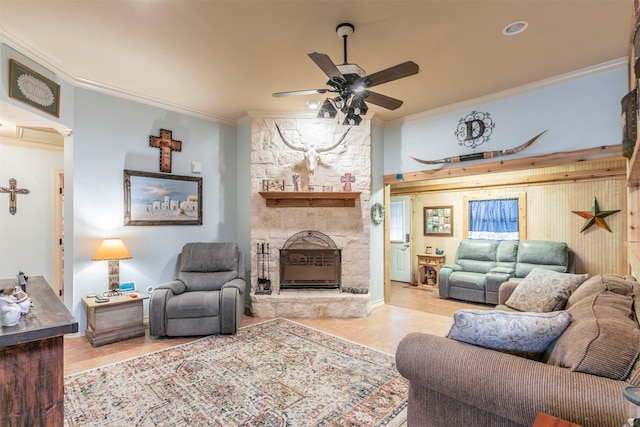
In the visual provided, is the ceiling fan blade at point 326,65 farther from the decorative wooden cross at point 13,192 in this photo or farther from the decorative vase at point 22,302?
the decorative wooden cross at point 13,192

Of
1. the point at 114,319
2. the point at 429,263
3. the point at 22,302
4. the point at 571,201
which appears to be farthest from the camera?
the point at 429,263

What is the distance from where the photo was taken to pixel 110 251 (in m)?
3.46

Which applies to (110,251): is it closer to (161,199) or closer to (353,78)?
(161,199)

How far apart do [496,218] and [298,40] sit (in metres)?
5.06

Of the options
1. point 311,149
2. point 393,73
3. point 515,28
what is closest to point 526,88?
point 515,28

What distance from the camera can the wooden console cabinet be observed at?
1326 mm

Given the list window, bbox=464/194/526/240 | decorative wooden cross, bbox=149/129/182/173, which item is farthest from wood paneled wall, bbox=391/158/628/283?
decorative wooden cross, bbox=149/129/182/173

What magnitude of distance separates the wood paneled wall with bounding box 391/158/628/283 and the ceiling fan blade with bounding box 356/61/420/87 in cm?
304

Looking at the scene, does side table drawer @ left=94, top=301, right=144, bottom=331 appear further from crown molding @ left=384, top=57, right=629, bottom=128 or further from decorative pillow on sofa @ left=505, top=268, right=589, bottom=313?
crown molding @ left=384, top=57, right=629, bottom=128

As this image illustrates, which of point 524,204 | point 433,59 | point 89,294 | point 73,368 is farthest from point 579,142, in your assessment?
point 89,294

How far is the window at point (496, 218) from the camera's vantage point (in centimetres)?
574

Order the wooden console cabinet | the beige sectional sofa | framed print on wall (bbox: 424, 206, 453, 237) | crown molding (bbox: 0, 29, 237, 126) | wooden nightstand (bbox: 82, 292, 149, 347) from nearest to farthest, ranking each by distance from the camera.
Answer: the beige sectional sofa, the wooden console cabinet, crown molding (bbox: 0, 29, 237, 126), wooden nightstand (bbox: 82, 292, 149, 347), framed print on wall (bbox: 424, 206, 453, 237)

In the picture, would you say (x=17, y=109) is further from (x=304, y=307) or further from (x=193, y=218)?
(x=304, y=307)

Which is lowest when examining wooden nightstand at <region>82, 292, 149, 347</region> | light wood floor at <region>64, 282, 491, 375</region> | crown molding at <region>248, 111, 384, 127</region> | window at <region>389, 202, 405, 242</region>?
light wood floor at <region>64, 282, 491, 375</region>
